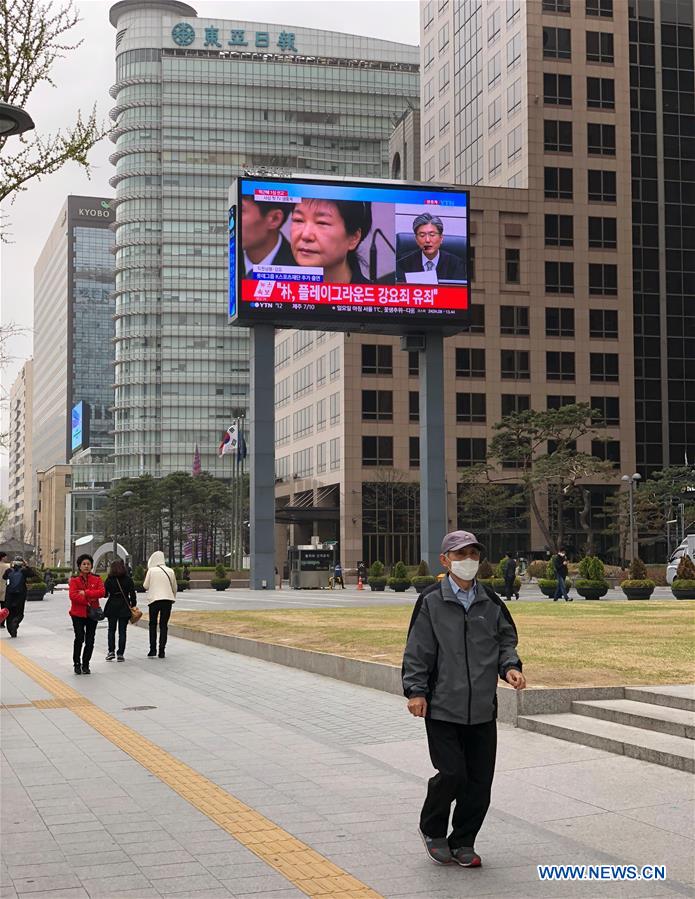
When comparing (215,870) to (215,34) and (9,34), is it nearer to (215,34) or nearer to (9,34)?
(9,34)

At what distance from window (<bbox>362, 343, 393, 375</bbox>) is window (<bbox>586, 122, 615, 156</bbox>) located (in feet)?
71.1

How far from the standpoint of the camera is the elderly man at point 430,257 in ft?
178

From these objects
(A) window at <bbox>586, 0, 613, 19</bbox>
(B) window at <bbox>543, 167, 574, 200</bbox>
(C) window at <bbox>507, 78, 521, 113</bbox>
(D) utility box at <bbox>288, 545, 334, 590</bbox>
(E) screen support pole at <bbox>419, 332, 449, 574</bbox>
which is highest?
(A) window at <bbox>586, 0, 613, 19</bbox>

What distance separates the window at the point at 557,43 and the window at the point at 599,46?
176cm

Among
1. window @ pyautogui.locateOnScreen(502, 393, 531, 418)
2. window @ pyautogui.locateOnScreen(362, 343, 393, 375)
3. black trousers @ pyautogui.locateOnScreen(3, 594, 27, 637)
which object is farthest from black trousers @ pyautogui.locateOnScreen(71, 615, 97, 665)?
window @ pyautogui.locateOnScreen(502, 393, 531, 418)

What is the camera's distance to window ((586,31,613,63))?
84.6 m

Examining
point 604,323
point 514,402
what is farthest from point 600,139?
point 514,402

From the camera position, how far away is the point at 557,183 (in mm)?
84562

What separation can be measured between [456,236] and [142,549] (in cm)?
6774

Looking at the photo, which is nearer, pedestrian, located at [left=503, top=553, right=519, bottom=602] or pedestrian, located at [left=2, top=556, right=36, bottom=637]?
pedestrian, located at [left=2, top=556, right=36, bottom=637]

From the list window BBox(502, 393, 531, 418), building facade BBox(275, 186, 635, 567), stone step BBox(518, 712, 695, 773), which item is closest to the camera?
stone step BBox(518, 712, 695, 773)

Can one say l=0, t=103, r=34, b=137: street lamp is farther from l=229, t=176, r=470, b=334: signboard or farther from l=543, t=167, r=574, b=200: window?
l=543, t=167, r=574, b=200: window

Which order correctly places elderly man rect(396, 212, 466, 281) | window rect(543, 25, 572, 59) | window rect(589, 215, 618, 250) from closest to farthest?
elderly man rect(396, 212, 466, 281)
window rect(543, 25, 572, 59)
window rect(589, 215, 618, 250)

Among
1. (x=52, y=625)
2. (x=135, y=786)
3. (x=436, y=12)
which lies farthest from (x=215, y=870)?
(x=436, y=12)
